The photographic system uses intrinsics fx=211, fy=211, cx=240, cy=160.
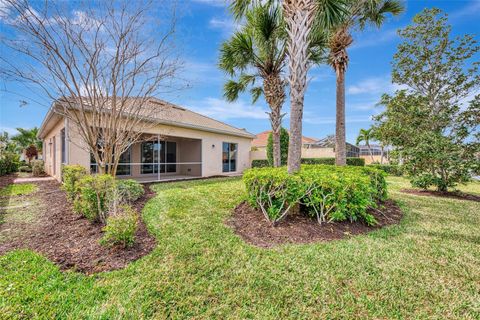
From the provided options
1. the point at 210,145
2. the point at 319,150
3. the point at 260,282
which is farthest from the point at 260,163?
the point at 260,282

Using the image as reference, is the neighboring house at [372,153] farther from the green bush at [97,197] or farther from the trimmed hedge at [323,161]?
the green bush at [97,197]

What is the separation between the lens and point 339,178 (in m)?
4.84

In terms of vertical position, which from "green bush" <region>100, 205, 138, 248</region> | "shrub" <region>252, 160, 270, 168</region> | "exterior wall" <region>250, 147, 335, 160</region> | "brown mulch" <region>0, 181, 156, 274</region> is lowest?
"brown mulch" <region>0, 181, 156, 274</region>

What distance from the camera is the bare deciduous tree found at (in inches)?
237

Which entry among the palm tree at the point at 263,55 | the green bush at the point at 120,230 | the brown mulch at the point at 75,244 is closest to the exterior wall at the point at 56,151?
the brown mulch at the point at 75,244

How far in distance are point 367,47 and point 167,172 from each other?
47.1 feet

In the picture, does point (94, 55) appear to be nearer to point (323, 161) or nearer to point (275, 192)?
point (275, 192)

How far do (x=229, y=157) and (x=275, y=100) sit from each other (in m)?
7.83

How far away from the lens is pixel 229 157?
54.0 feet

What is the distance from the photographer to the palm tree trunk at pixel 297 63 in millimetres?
5383

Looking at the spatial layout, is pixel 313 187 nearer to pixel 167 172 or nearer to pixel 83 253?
pixel 83 253

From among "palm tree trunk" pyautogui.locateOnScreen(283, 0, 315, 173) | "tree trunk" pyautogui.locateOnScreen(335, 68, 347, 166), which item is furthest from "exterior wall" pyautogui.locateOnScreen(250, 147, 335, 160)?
"palm tree trunk" pyautogui.locateOnScreen(283, 0, 315, 173)

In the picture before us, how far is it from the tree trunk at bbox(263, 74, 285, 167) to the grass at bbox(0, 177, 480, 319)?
226 inches

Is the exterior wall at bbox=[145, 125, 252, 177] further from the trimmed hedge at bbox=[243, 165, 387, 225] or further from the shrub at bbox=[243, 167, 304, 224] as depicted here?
the trimmed hedge at bbox=[243, 165, 387, 225]
